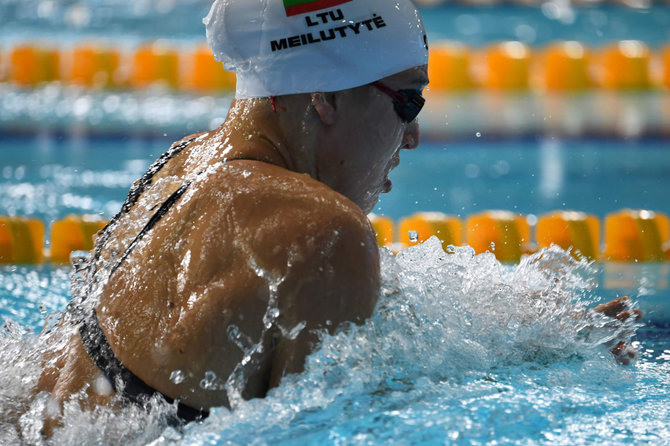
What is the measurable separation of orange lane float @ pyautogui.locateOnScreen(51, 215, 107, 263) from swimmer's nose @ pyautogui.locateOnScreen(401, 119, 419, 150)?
245cm

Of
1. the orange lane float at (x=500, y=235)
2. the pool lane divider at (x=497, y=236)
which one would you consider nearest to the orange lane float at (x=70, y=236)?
the pool lane divider at (x=497, y=236)

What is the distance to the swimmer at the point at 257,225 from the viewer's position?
53.7 inches

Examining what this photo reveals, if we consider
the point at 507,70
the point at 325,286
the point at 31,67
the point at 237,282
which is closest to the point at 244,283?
the point at 237,282

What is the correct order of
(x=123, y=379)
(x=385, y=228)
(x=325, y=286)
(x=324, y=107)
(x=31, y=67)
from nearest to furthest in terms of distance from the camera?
(x=325, y=286) → (x=123, y=379) → (x=324, y=107) → (x=385, y=228) → (x=31, y=67)

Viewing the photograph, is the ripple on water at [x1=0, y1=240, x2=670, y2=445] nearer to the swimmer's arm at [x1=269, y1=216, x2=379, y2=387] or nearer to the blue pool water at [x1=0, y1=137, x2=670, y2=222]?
the swimmer's arm at [x1=269, y1=216, x2=379, y2=387]

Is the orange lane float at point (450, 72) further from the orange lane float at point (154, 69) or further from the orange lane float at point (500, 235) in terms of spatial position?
the orange lane float at point (500, 235)

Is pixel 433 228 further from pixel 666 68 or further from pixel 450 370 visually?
pixel 666 68

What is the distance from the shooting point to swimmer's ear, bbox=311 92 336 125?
1626 millimetres

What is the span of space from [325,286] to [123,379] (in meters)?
0.40

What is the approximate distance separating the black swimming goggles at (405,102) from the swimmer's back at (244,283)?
0.31m

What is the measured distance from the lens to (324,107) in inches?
64.1

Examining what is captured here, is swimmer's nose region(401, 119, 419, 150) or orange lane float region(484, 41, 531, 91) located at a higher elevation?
orange lane float region(484, 41, 531, 91)

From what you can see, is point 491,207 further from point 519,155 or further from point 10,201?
point 10,201

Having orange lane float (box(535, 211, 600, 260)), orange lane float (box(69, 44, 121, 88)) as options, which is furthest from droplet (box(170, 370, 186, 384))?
orange lane float (box(69, 44, 121, 88))
